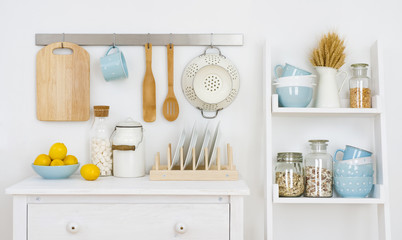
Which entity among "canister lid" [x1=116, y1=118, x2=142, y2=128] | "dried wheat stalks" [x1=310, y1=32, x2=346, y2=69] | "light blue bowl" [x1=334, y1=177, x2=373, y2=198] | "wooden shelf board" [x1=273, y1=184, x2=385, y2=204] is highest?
"dried wheat stalks" [x1=310, y1=32, x2=346, y2=69]

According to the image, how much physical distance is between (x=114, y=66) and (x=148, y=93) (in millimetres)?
193

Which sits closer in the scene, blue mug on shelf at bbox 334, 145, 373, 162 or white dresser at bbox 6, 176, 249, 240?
white dresser at bbox 6, 176, 249, 240

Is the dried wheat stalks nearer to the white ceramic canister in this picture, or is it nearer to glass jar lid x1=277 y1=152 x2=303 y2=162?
glass jar lid x1=277 y1=152 x2=303 y2=162

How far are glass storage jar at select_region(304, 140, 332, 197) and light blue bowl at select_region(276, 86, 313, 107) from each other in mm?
178

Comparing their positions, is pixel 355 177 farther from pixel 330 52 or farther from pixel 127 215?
pixel 127 215

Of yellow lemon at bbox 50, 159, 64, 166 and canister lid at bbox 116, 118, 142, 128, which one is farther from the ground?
canister lid at bbox 116, 118, 142, 128

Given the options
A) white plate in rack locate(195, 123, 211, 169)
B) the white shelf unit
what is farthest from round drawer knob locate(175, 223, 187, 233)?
the white shelf unit

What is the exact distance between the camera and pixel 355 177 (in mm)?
1721

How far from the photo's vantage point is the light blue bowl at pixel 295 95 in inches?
69.1

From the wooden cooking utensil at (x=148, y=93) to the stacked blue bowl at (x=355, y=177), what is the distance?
85 centimetres

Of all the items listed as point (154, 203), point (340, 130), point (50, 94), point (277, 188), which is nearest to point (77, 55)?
point (50, 94)

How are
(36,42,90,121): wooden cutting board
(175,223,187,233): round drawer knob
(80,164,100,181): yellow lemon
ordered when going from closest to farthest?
(175,223,187,233): round drawer knob
(80,164,100,181): yellow lemon
(36,42,90,121): wooden cutting board

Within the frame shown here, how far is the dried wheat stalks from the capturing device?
1.81m

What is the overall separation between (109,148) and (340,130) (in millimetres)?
1053
